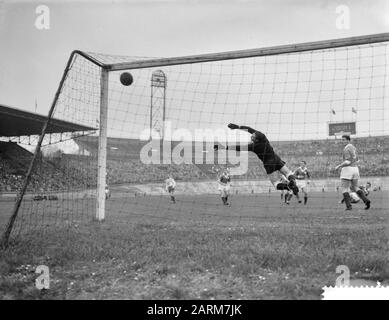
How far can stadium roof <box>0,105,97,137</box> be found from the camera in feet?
90.4

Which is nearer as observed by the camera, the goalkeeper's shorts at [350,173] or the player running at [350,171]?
the player running at [350,171]

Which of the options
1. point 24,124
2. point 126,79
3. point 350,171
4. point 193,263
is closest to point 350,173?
point 350,171

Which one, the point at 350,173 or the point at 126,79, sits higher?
the point at 126,79

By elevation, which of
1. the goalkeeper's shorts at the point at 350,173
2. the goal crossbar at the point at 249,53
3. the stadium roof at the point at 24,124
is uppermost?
the stadium roof at the point at 24,124

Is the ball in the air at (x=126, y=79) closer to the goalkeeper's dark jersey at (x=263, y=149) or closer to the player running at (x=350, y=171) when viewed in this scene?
the goalkeeper's dark jersey at (x=263, y=149)

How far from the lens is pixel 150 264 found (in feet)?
15.9

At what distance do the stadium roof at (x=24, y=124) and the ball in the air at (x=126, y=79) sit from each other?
1714 cm

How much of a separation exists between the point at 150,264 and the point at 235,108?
5.32 meters

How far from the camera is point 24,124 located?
31.6m

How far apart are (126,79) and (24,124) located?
26022 millimetres

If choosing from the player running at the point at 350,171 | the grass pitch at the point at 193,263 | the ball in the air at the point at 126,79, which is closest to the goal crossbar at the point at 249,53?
the ball in the air at the point at 126,79

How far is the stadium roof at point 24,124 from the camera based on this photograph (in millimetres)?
27547

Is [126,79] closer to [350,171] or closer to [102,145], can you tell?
[102,145]
